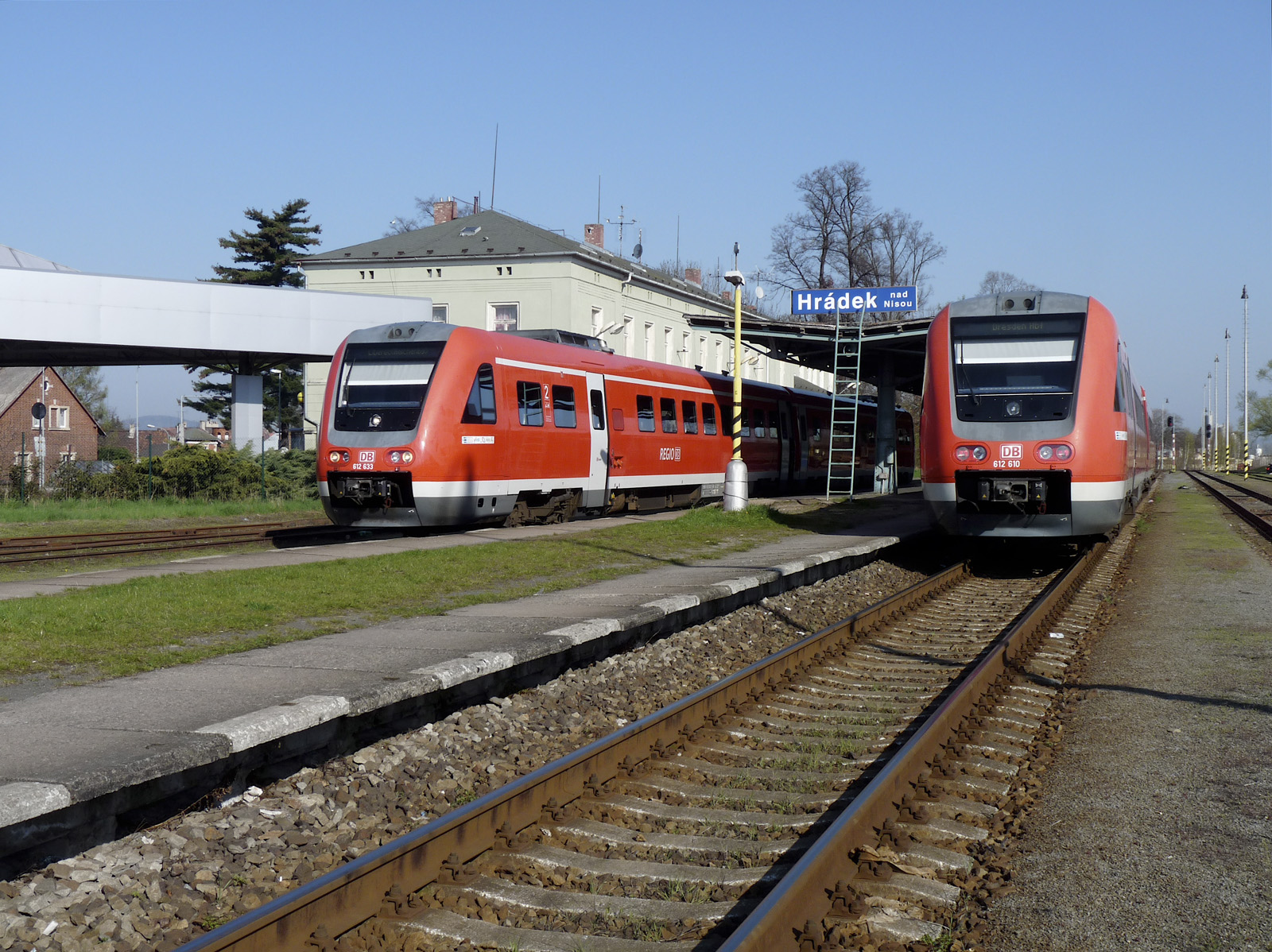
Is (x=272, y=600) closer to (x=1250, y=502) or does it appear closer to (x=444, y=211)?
(x=1250, y=502)

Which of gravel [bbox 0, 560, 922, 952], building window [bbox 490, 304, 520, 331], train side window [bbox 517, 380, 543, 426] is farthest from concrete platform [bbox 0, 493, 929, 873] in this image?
building window [bbox 490, 304, 520, 331]

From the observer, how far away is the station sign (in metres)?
25.4

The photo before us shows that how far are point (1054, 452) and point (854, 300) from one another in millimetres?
12501

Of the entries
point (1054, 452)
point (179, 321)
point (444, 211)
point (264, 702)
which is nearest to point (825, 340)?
point (1054, 452)

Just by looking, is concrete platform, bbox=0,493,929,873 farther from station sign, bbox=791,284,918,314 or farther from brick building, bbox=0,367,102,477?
brick building, bbox=0,367,102,477

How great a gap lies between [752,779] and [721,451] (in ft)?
69.6

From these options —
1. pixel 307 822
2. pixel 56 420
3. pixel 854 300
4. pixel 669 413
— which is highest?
pixel 854 300

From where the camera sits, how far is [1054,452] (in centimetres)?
1336

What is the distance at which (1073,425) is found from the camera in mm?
13344

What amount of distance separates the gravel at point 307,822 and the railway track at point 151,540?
10534 millimetres

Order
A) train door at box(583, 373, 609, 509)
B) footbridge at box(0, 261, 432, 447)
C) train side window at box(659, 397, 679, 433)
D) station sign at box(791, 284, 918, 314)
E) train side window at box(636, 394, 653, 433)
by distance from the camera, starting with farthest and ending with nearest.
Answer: footbridge at box(0, 261, 432, 447) → station sign at box(791, 284, 918, 314) → train side window at box(659, 397, 679, 433) → train side window at box(636, 394, 653, 433) → train door at box(583, 373, 609, 509)

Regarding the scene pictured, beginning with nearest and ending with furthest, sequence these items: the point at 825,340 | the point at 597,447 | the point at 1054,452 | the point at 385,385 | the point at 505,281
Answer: the point at 1054,452 → the point at 385,385 → the point at 597,447 → the point at 825,340 → the point at 505,281

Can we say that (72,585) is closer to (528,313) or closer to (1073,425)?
(1073,425)

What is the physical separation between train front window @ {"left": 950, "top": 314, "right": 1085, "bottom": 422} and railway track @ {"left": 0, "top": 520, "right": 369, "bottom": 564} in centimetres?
997
